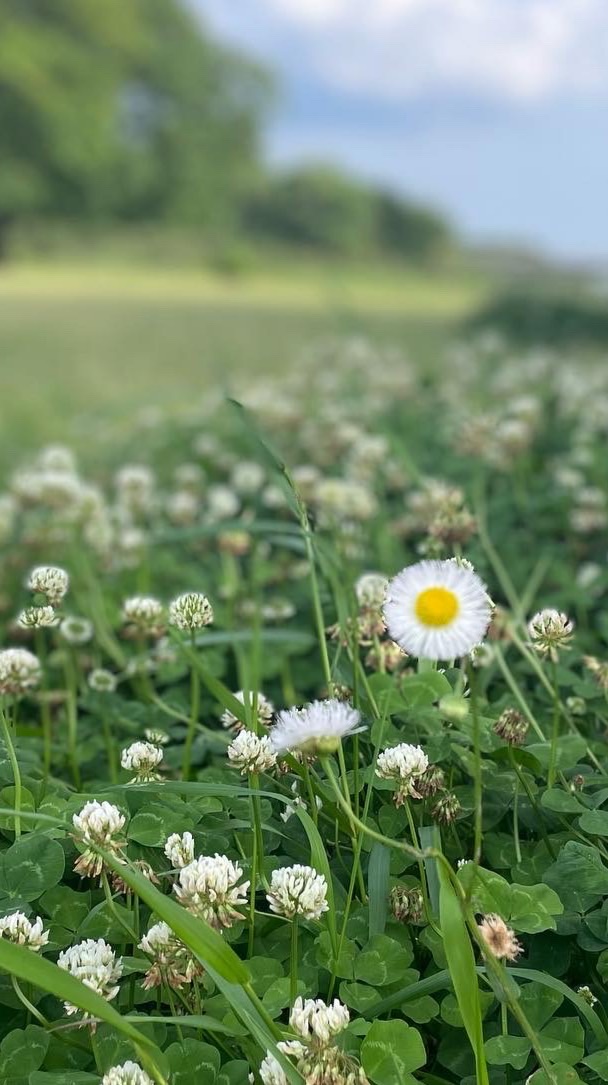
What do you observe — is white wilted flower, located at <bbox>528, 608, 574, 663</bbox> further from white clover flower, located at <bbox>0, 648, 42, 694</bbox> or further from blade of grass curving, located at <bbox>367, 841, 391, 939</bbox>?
white clover flower, located at <bbox>0, 648, 42, 694</bbox>

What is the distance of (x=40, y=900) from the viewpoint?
92 cm

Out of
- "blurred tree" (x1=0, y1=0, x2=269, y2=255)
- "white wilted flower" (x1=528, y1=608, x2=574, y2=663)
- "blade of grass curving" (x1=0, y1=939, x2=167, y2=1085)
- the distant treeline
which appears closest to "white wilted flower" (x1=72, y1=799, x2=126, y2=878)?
"blade of grass curving" (x1=0, y1=939, x2=167, y2=1085)

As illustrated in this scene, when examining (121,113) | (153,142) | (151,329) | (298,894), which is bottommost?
(298,894)

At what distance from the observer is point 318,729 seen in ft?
2.17

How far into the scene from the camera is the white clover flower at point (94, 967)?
74cm

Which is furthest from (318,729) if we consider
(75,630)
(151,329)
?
(151,329)

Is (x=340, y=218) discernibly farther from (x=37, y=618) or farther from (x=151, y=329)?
(x=37, y=618)

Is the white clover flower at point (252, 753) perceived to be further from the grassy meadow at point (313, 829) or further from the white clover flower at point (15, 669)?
Answer: the white clover flower at point (15, 669)

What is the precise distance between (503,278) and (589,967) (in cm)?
1697

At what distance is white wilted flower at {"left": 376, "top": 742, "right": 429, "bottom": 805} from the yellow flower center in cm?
22

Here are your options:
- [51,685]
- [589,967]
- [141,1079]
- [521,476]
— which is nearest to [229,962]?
[141,1079]

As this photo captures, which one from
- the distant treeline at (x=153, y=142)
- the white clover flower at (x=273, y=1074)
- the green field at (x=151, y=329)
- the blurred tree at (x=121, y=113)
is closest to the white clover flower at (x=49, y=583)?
the white clover flower at (x=273, y=1074)

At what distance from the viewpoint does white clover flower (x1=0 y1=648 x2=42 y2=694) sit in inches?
41.1

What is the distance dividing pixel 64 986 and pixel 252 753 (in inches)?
9.3
